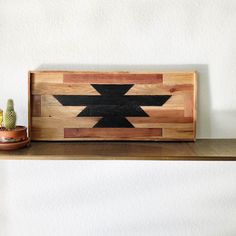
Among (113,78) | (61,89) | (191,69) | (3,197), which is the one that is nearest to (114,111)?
(113,78)

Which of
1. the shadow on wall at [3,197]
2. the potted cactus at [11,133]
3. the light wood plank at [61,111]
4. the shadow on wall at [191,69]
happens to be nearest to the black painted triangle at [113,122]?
the light wood plank at [61,111]

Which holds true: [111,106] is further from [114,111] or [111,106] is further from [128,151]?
[128,151]

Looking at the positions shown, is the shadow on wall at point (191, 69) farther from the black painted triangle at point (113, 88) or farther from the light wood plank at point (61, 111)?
the light wood plank at point (61, 111)

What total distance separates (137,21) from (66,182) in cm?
82

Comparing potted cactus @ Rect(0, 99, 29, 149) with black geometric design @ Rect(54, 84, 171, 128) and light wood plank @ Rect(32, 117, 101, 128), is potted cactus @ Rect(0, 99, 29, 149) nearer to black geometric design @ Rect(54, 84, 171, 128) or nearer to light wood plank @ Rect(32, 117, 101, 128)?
light wood plank @ Rect(32, 117, 101, 128)

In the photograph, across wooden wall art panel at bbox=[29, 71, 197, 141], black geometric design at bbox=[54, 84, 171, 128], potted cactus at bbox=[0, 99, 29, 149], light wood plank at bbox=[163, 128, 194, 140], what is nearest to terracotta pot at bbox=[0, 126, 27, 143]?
potted cactus at bbox=[0, 99, 29, 149]

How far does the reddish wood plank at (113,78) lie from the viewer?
1550 millimetres

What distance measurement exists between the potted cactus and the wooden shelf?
0.13ft

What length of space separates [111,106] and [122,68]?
192 mm

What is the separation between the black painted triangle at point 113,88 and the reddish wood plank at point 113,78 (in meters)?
0.01

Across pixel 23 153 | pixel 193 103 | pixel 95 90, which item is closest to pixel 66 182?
pixel 23 153

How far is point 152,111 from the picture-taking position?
5.11 feet

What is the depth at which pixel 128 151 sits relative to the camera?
1401 mm

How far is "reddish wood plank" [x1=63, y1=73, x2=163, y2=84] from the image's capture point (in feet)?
5.08
